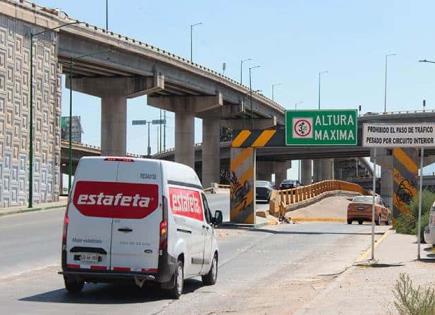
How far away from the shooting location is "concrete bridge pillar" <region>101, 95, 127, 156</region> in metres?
69.8

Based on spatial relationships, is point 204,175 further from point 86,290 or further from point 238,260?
point 86,290

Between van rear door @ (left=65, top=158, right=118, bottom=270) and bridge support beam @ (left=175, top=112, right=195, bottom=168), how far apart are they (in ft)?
246

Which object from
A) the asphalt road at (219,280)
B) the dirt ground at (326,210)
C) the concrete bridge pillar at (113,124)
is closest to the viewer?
the asphalt road at (219,280)

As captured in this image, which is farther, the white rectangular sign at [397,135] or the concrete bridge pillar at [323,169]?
the concrete bridge pillar at [323,169]

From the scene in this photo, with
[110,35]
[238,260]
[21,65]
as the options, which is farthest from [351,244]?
[110,35]

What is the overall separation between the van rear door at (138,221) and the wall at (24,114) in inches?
1303

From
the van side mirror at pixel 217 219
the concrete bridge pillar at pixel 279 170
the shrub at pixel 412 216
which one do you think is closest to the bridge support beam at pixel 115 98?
the shrub at pixel 412 216

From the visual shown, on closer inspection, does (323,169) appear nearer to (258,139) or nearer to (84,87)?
(84,87)

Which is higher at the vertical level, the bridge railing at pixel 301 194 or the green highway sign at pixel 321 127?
the green highway sign at pixel 321 127

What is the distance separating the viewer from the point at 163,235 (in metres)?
12.5

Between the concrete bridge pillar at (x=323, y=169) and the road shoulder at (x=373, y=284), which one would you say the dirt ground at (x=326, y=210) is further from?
the concrete bridge pillar at (x=323, y=169)

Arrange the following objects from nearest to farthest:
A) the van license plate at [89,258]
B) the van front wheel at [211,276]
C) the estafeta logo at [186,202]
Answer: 1. the van license plate at [89,258]
2. the estafeta logo at [186,202]
3. the van front wheel at [211,276]

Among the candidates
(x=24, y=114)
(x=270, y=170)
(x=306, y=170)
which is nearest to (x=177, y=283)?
(x=24, y=114)

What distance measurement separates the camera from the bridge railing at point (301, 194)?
46812mm
